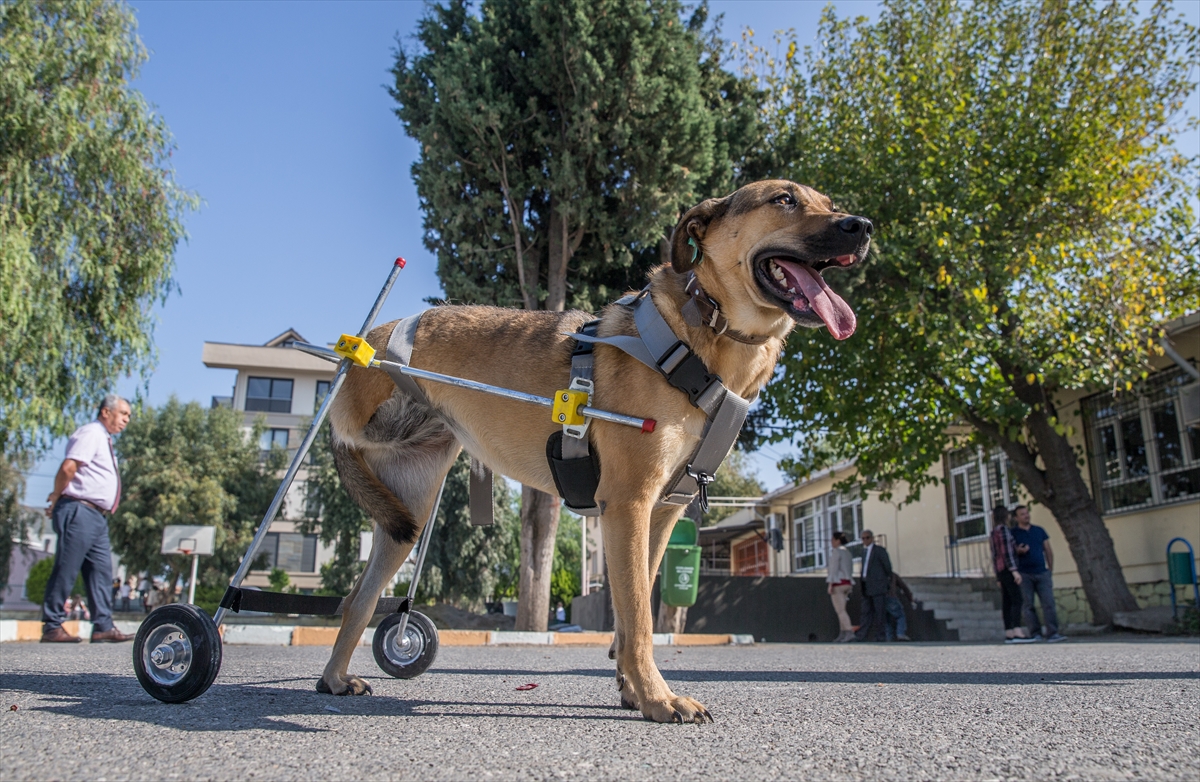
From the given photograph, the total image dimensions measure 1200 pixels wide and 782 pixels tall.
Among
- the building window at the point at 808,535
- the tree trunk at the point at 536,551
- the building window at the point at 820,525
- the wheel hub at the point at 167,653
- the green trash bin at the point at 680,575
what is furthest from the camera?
the building window at the point at 808,535

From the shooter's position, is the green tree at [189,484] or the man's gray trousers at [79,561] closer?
the man's gray trousers at [79,561]

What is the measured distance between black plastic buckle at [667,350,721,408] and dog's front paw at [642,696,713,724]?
101 cm

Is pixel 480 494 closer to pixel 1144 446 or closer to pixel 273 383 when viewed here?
pixel 1144 446

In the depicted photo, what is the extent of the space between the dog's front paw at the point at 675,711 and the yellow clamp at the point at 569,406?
989 mm

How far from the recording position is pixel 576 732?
2480 mm

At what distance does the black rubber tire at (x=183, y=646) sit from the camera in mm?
2707

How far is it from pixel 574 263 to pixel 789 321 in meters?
12.2

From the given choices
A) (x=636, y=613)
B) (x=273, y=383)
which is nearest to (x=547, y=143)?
(x=636, y=613)

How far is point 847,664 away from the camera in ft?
21.8

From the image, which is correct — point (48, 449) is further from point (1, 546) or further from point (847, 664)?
point (1, 546)

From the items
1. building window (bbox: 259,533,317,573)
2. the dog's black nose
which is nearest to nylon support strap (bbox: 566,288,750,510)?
the dog's black nose

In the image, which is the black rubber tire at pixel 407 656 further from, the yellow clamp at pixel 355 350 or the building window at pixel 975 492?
the building window at pixel 975 492

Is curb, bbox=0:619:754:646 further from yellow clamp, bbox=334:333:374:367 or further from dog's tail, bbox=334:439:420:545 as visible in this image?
yellow clamp, bbox=334:333:374:367

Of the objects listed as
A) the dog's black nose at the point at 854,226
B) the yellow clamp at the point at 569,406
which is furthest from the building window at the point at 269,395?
the dog's black nose at the point at 854,226
